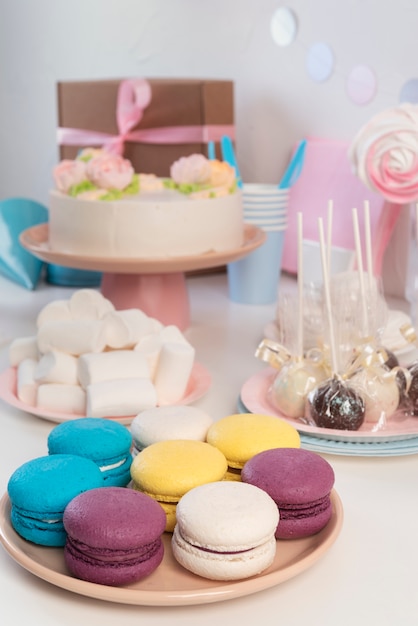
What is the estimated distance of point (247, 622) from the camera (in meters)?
0.71

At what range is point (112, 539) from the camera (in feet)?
2.29

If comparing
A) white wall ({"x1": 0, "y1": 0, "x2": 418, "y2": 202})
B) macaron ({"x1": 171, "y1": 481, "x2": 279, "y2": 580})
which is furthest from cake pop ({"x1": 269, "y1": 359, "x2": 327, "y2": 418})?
white wall ({"x1": 0, "y1": 0, "x2": 418, "y2": 202})

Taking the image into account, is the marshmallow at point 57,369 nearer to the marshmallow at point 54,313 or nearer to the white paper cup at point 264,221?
the marshmallow at point 54,313

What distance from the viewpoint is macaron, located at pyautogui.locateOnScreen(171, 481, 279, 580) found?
0.71 metres

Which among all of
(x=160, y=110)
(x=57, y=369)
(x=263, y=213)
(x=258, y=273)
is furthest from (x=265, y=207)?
(x=57, y=369)

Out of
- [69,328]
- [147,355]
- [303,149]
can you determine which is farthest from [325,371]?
[303,149]

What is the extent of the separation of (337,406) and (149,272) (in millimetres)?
521

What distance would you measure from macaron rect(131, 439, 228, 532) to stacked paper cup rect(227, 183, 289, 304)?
0.97m

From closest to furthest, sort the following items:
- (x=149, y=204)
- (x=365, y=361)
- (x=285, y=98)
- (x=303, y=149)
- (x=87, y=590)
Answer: (x=87, y=590), (x=365, y=361), (x=149, y=204), (x=303, y=149), (x=285, y=98)

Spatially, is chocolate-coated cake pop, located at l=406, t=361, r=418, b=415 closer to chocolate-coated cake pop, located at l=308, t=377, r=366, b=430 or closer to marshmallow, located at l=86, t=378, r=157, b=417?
chocolate-coated cake pop, located at l=308, t=377, r=366, b=430

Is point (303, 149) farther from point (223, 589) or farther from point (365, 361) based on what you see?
point (223, 589)

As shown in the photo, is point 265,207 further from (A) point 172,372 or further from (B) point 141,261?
(A) point 172,372

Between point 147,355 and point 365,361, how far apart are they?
29 centimetres

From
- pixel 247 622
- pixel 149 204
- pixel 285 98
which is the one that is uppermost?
pixel 285 98
